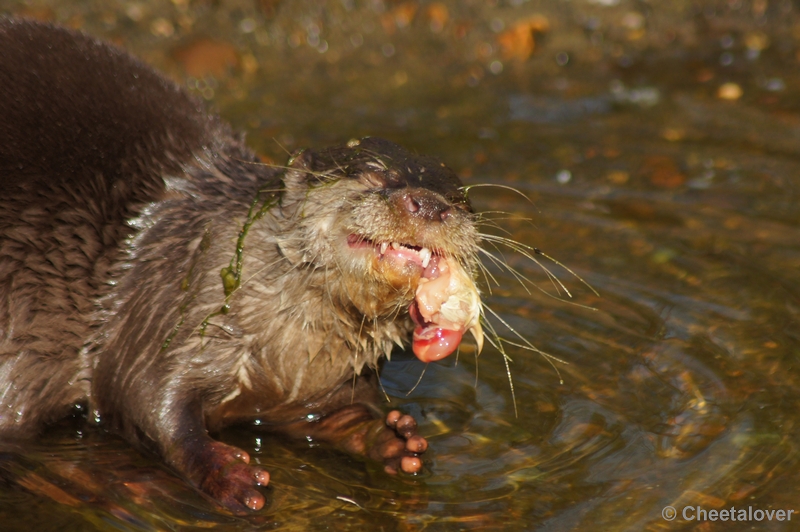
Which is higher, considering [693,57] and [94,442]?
[693,57]

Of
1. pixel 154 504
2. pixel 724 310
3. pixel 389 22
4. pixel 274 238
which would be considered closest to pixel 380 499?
pixel 154 504

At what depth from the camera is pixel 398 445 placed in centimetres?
269

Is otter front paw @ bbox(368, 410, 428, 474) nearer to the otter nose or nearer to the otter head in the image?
the otter head

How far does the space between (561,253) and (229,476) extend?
5.89 feet

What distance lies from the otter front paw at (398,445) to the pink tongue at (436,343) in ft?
0.80

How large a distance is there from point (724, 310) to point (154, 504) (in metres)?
1.96

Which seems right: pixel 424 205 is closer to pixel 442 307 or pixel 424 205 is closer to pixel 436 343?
pixel 442 307

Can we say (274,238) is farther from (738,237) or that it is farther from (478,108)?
(478,108)

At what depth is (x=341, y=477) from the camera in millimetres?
2627

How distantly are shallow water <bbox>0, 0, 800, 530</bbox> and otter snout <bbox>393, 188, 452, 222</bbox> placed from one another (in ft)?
2.30

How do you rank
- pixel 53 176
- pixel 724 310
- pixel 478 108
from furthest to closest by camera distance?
pixel 478 108 < pixel 724 310 < pixel 53 176

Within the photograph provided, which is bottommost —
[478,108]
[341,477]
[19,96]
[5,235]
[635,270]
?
[341,477]

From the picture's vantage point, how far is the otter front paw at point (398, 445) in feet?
8.62

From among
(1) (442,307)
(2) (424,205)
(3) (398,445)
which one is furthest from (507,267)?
(3) (398,445)
